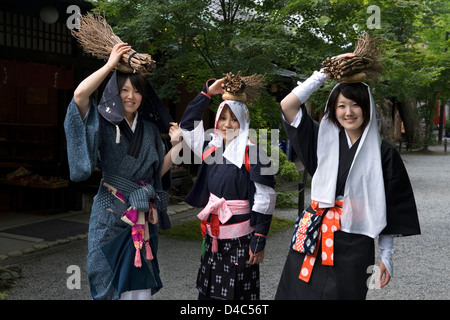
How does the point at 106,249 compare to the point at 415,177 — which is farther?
the point at 415,177

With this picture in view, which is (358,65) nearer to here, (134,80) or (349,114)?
(349,114)

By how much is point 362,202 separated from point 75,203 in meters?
7.04

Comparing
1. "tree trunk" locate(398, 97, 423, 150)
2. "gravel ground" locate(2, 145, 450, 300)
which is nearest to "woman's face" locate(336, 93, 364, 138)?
"gravel ground" locate(2, 145, 450, 300)

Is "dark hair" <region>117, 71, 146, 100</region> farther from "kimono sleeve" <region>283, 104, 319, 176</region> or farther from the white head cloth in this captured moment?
"kimono sleeve" <region>283, 104, 319, 176</region>

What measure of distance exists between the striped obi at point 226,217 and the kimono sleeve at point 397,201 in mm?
1168

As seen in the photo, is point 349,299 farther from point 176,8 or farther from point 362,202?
point 176,8

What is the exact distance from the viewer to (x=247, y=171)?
407 cm

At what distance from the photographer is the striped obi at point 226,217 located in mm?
4023

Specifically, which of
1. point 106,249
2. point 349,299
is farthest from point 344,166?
point 106,249

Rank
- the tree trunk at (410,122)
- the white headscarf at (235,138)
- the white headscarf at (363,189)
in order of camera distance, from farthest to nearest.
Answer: the tree trunk at (410,122) < the white headscarf at (235,138) < the white headscarf at (363,189)

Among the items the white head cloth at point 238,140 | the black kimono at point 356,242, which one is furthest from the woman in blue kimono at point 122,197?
the black kimono at point 356,242

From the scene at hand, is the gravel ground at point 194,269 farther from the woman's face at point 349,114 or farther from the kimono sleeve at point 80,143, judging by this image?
the woman's face at point 349,114

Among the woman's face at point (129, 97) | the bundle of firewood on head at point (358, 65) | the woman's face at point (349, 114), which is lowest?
the woman's face at point (349, 114)

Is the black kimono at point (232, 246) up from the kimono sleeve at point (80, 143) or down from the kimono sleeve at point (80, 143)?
down
